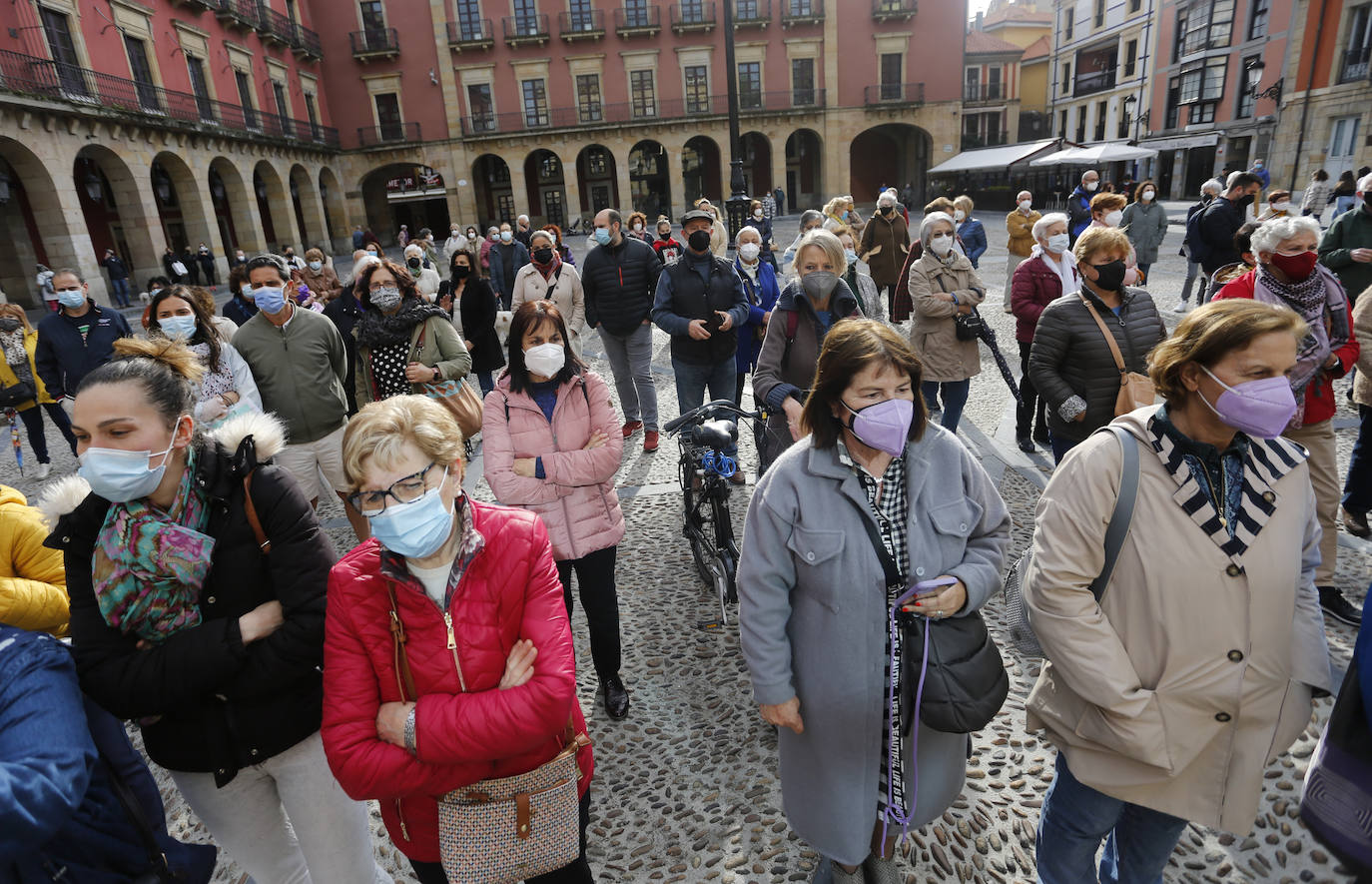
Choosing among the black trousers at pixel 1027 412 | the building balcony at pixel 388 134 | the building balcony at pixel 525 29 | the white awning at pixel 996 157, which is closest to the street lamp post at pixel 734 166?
the black trousers at pixel 1027 412

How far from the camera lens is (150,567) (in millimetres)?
1684

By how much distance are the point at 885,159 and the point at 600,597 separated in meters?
43.5

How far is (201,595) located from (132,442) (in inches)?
15.9

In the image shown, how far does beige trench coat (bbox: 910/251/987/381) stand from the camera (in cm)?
507

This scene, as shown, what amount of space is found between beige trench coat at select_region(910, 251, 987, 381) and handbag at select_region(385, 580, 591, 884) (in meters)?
4.11

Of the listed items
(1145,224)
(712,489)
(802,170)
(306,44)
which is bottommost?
(712,489)

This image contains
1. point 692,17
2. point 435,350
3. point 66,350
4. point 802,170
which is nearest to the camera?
point 435,350

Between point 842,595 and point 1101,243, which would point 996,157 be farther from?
point 842,595

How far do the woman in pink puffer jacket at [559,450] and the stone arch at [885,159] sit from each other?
131ft

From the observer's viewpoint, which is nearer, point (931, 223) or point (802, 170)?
A: point (931, 223)

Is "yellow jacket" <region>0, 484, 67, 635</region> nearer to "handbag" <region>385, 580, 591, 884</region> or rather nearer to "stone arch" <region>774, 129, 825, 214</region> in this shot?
"handbag" <region>385, 580, 591, 884</region>

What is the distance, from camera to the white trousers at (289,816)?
1.93 meters

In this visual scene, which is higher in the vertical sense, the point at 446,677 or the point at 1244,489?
the point at 1244,489

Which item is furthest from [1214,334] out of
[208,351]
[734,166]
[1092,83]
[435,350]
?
[1092,83]
